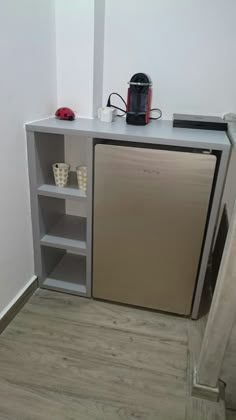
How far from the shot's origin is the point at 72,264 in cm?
191

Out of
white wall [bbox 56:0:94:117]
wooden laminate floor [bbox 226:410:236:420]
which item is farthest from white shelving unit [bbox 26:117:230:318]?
wooden laminate floor [bbox 226:410:236:420]

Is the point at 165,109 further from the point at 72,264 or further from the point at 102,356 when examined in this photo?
the point at 102,356

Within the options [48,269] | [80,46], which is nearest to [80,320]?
[48,269]

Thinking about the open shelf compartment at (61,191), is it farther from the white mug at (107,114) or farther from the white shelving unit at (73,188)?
the white mug at (107,114)

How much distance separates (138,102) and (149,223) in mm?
613

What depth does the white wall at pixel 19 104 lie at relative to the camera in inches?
48.1

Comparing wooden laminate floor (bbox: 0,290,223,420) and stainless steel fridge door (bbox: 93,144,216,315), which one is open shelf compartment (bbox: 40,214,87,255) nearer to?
stainless steel fridge door (bbox: 93,144,216,315)

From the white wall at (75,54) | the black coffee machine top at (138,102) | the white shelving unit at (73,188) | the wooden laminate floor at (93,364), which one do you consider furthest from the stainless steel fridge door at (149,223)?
the white wall at (75,54)

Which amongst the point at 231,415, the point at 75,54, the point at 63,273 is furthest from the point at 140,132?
the point at 231,415

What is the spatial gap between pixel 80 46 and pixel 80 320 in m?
1.37

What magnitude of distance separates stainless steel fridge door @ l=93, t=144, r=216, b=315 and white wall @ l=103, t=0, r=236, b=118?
562 mm

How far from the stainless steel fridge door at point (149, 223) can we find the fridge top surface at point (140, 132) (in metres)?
0.04

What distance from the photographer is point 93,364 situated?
133cm

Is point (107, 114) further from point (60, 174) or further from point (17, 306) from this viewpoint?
point (17, 306)
